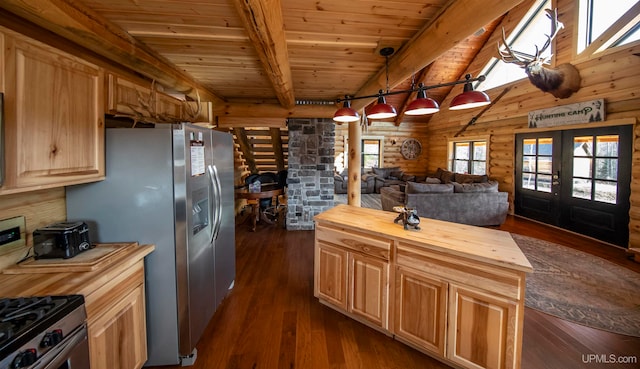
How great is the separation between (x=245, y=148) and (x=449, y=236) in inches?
200

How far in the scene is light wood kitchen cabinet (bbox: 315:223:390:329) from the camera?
2.11m

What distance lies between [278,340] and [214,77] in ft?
10.0

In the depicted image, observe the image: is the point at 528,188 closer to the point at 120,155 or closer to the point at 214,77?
the point at 214,77

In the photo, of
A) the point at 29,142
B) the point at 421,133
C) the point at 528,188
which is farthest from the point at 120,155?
the point at 421,133

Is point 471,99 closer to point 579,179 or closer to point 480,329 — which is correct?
point 480,329

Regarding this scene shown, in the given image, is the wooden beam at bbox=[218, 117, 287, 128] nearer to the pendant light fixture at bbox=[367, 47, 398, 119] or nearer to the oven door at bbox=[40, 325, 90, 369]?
the pendant light fixture at bbox=[367, 47, 398, 119]

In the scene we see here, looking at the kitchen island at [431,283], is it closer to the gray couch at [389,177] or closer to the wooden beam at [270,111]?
the wooden beam at [270,111]

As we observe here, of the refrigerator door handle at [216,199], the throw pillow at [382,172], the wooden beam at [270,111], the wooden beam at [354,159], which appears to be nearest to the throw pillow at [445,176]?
the throw pillow at [382,172]

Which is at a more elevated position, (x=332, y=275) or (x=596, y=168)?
(x=596, y=168)

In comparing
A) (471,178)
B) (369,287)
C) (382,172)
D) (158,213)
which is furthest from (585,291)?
(382,172)

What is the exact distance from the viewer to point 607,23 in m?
4.23

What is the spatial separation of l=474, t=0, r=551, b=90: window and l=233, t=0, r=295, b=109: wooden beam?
18.2ft

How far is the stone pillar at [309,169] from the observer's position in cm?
511

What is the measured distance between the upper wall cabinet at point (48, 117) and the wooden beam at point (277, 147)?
3987 mm
